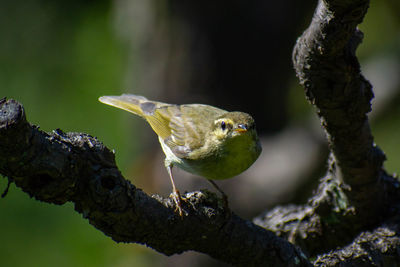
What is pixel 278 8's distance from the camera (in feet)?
20.7

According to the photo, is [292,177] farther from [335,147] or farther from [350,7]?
[350,7]

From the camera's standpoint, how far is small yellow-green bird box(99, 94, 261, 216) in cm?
343

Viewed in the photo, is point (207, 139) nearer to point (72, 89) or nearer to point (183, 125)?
point (183, 125)

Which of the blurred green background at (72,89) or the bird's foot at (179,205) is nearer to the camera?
the bird's foot at (179,205)

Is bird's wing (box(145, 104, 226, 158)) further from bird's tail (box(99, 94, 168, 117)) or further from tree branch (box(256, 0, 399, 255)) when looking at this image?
tree branch (box(256, 0, 399, 255))

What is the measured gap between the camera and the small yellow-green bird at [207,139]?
11.2ft

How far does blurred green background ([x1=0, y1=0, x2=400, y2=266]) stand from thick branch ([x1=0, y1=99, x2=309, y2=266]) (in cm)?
373

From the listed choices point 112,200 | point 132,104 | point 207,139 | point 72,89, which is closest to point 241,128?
point 207,139

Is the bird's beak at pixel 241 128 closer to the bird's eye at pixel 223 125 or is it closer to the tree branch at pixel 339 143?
the bird's eye at pixel 223 125

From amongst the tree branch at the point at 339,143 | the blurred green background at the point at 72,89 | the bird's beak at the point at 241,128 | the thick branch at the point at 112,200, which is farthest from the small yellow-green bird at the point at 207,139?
the blurred green background at the point at 72,89

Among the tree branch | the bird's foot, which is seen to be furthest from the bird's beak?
the bird's foot

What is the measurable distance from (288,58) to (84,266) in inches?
157

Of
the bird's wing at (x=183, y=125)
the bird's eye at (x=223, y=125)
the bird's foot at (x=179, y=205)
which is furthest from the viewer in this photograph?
the bird's wing at (x=183, y=125)

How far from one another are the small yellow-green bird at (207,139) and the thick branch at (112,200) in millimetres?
754
